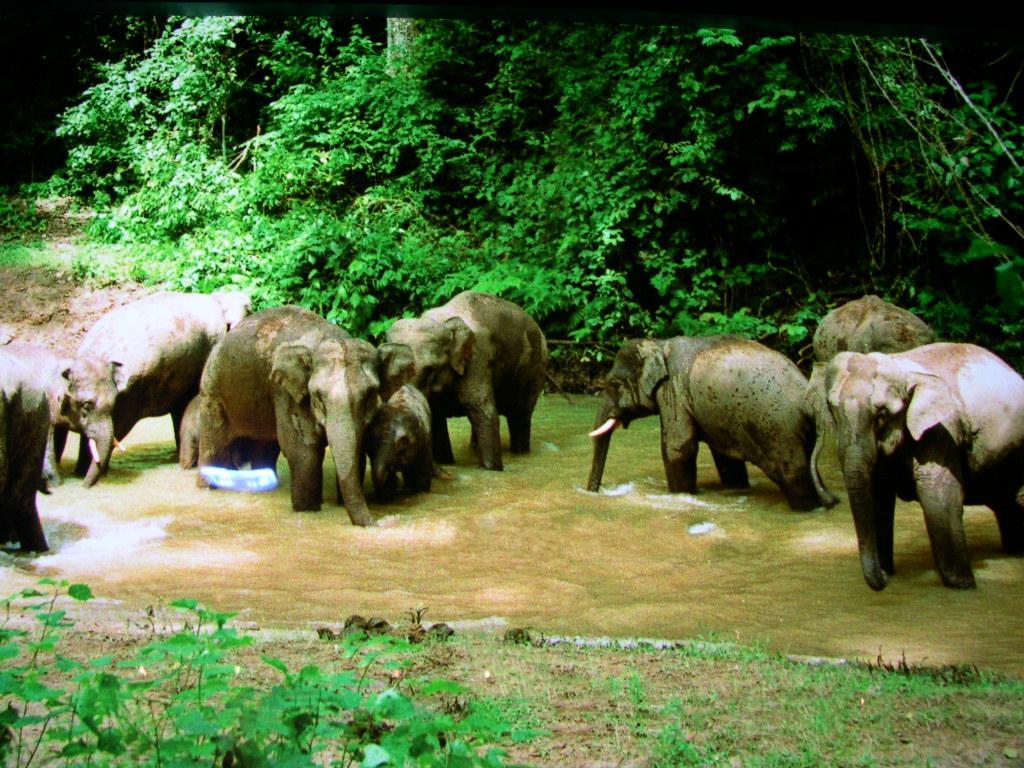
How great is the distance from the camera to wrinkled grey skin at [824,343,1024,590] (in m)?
6.75

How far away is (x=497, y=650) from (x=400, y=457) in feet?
14.0

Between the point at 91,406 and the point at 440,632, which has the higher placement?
the point at 91,406

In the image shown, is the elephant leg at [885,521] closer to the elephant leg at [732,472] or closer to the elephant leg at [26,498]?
the elephant leg at [732,472]

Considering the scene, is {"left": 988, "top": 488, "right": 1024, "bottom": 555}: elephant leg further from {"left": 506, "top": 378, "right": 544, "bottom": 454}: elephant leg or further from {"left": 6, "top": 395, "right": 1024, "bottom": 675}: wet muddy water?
{"left": 506, "top": 378, "right": 544, "bottom": 454}: elephant leg

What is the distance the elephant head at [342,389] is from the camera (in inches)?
342

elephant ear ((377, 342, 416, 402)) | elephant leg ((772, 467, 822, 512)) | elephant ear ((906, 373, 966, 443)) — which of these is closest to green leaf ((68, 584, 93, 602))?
elephant ear ((906, 373, 966, 443))

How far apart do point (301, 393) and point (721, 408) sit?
3311mm

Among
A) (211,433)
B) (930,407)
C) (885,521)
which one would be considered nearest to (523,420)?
(211,433)

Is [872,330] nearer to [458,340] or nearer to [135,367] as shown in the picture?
[458,340]

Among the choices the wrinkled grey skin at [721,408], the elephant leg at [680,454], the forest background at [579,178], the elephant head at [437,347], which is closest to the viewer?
the wrinkled grey skin at [721,408]

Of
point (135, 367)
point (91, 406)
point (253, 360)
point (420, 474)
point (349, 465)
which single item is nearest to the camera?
point (349, 465)

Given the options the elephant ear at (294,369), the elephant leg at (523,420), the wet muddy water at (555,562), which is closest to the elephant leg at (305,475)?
the wet muddy water at (555,562)

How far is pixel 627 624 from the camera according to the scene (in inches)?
252

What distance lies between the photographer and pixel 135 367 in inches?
417
